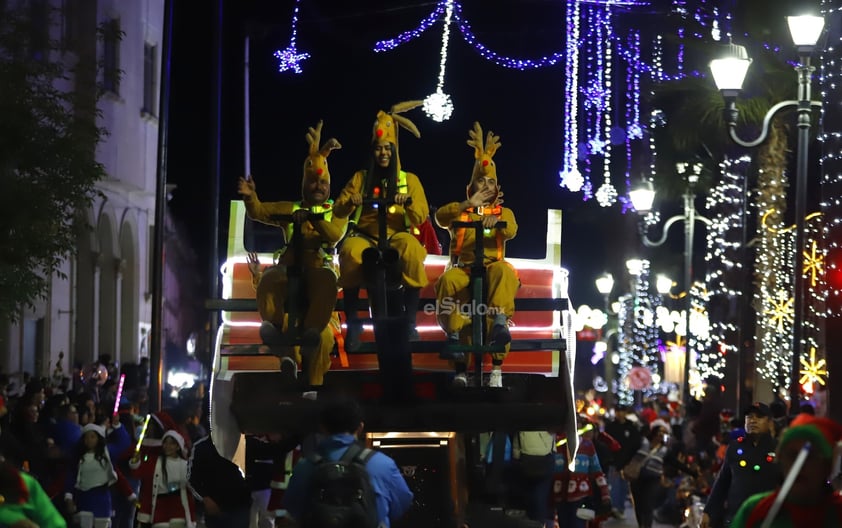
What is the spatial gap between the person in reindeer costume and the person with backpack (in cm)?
477

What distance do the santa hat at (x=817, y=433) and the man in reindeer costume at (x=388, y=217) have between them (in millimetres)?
4314

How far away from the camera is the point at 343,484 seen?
314 inches

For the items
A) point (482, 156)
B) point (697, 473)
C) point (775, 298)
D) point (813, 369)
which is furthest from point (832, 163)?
point (775, 298)

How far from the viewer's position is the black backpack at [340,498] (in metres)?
7.84

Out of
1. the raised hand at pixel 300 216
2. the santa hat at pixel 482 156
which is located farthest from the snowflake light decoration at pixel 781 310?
the raised hand at pixel 300 216

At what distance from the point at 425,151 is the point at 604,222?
30605mm

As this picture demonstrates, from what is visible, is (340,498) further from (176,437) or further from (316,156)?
(176,437)

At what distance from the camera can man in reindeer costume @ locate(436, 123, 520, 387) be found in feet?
37.7

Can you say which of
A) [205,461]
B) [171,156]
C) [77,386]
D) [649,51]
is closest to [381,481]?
[205,461]

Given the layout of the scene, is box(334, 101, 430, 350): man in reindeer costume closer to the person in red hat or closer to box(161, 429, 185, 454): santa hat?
box(161, 429, 185, 454): santa hat

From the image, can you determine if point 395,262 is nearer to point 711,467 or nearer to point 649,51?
point 711,467

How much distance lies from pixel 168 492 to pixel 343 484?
18.2 feet

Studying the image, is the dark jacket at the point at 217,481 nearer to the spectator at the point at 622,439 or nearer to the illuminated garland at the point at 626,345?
the spectator at the point at 622,439

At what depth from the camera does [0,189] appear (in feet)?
67.5
